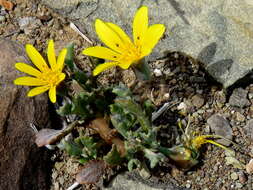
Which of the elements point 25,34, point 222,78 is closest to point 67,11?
point 25,34

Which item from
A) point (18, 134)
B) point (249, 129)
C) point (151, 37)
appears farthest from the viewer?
point (249, 129)

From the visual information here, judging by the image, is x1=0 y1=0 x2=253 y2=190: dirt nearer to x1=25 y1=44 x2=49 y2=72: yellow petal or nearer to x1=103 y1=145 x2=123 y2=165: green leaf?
x1=103 y1=145 x2=123 y2=165: green leaf

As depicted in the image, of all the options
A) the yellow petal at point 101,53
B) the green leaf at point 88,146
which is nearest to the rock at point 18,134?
the green leaf at point 88,146

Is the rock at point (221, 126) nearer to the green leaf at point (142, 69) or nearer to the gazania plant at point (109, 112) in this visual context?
the gazania plant at point (109, 112)

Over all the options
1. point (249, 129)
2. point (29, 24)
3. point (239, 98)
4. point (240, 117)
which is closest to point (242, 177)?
point (249, 129)

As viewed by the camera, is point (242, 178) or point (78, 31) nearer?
point (242, 178)

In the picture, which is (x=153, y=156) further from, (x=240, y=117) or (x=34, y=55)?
(x=34, y=55)
